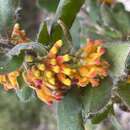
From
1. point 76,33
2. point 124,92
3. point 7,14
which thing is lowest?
point 76,33

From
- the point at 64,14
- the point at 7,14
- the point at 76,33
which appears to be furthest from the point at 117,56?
the point at 76,33

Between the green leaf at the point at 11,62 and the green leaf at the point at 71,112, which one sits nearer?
the green leaf at the point at 11,62

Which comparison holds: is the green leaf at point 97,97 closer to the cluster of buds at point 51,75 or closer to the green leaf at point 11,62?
the cluster of buds at point 51,75

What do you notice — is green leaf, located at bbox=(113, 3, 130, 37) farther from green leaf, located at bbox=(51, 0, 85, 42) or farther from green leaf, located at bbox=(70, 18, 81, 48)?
green leaf, located at bbox=(51, 0, 85, 42)

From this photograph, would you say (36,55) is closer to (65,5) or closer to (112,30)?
(65,5)

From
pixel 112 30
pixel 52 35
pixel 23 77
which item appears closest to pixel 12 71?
pixel 23 77

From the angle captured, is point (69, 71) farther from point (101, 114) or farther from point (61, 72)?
point (101, 114)

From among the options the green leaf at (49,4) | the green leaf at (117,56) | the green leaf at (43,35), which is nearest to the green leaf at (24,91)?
the green leaf at (43,35)
